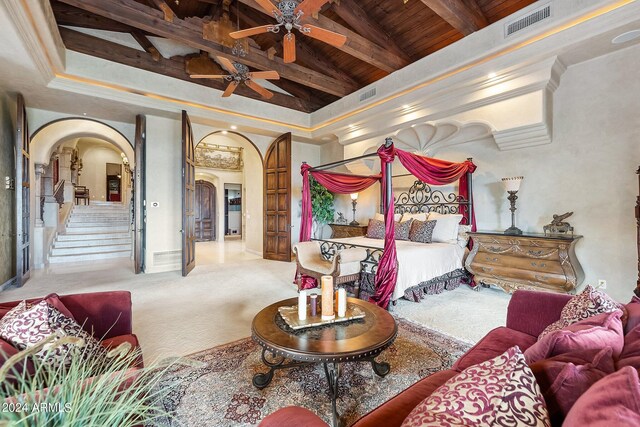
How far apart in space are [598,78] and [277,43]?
4807mm

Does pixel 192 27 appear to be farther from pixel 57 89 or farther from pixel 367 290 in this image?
pixel 367 290

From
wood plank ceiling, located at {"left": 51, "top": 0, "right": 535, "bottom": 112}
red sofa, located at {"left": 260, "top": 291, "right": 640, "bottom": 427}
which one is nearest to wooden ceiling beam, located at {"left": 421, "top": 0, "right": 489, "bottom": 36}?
wood plank ceiling, located at {"left": 51, "top": 0, "right": 535, "bottom": 112}

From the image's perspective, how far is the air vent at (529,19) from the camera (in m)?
3.18

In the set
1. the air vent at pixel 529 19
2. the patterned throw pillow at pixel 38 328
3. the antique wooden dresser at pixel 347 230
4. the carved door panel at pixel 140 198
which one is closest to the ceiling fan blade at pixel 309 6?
the air vent at pixel 529 19

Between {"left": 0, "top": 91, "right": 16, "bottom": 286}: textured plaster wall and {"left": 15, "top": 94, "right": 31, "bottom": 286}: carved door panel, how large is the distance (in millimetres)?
140

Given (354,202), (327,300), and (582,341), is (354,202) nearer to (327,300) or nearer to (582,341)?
(327,300)

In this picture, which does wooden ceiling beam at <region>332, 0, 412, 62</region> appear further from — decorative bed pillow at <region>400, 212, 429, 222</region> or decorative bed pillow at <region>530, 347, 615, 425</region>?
decorative bed pillow at <region>530, 347, 615, 425</region>

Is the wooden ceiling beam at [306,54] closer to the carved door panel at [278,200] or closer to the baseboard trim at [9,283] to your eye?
the carved door panel at [278,200]

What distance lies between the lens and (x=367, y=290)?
3.62m

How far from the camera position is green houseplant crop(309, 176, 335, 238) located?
22.3 ft

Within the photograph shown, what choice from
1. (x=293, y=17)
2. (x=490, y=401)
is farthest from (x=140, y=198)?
(x=490, y=401)

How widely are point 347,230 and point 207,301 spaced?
11.9 feet

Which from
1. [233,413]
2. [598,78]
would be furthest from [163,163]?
[598,78]

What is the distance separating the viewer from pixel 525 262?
142 inches
